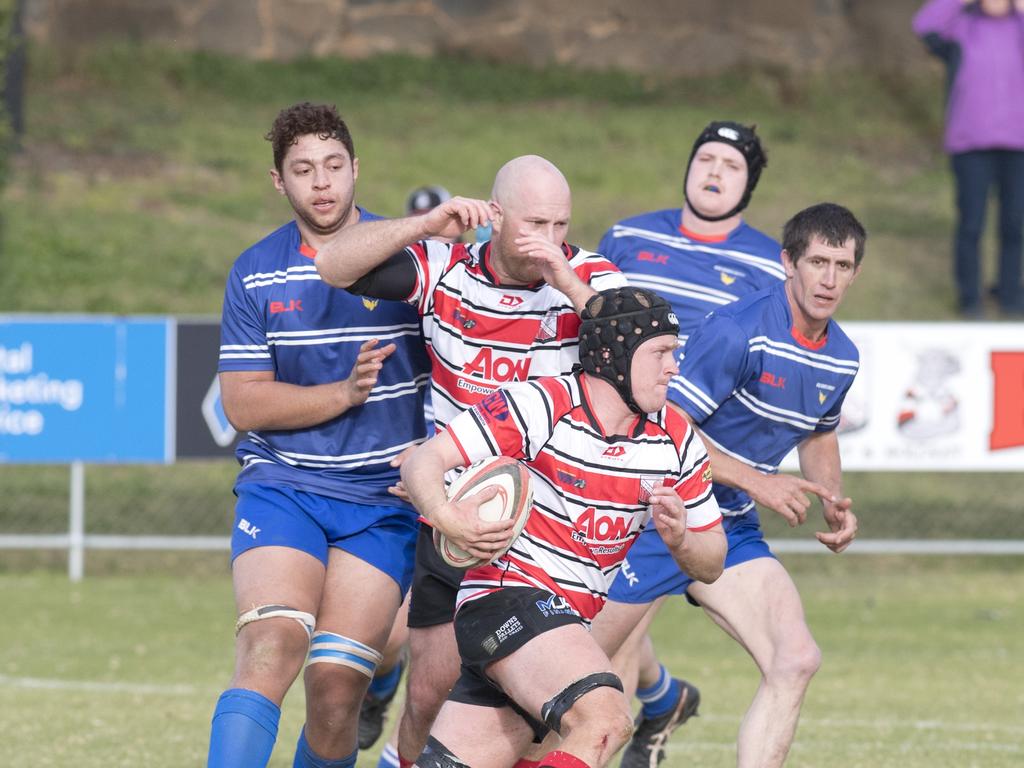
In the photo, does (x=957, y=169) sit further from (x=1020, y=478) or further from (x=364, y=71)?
(x=364, y=71)

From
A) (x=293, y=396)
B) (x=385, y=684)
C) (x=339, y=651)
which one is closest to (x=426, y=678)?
(x=339, y=651)

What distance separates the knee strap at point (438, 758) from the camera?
471 centimetres

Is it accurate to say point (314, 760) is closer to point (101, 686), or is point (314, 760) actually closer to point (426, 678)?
point (426, 678)

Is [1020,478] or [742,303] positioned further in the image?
[1020,478]

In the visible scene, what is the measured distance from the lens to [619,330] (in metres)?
4.75

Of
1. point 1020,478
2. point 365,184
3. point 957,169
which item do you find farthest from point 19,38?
point 1020,478

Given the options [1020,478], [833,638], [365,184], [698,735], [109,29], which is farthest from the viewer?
[109,29]

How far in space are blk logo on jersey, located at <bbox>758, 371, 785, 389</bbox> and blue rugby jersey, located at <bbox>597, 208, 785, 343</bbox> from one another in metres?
0.85

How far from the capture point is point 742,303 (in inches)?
234

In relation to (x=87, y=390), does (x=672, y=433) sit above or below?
above

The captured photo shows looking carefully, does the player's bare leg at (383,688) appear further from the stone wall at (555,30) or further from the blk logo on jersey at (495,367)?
the stone wall at (555,30)

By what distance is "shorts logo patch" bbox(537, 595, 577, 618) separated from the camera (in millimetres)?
4723

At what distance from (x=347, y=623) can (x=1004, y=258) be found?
35.5 ft

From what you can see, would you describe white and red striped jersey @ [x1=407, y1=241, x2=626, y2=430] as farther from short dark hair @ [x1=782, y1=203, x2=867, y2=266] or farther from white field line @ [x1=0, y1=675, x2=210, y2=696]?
white field line @ [x1=0, y1=675, x2=210, y2=696]
